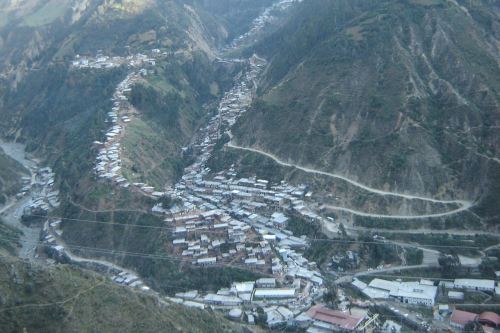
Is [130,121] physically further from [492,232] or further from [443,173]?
[492,232]

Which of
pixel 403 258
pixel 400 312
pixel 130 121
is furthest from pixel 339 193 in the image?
pixel 130 121

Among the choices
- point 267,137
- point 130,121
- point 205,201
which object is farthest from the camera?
point 130,121

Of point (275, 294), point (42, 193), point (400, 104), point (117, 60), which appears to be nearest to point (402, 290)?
point (275, 294)

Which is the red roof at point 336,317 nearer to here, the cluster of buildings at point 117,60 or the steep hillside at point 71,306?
the steep hillside at point 71,306

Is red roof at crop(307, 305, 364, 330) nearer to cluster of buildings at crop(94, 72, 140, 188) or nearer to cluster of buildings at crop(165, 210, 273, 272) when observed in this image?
cluster of buildings at crop(165, 210, 273, 272)

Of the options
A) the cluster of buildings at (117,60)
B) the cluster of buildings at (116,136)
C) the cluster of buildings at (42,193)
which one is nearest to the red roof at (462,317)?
the cluster of buildings at (116,136)
